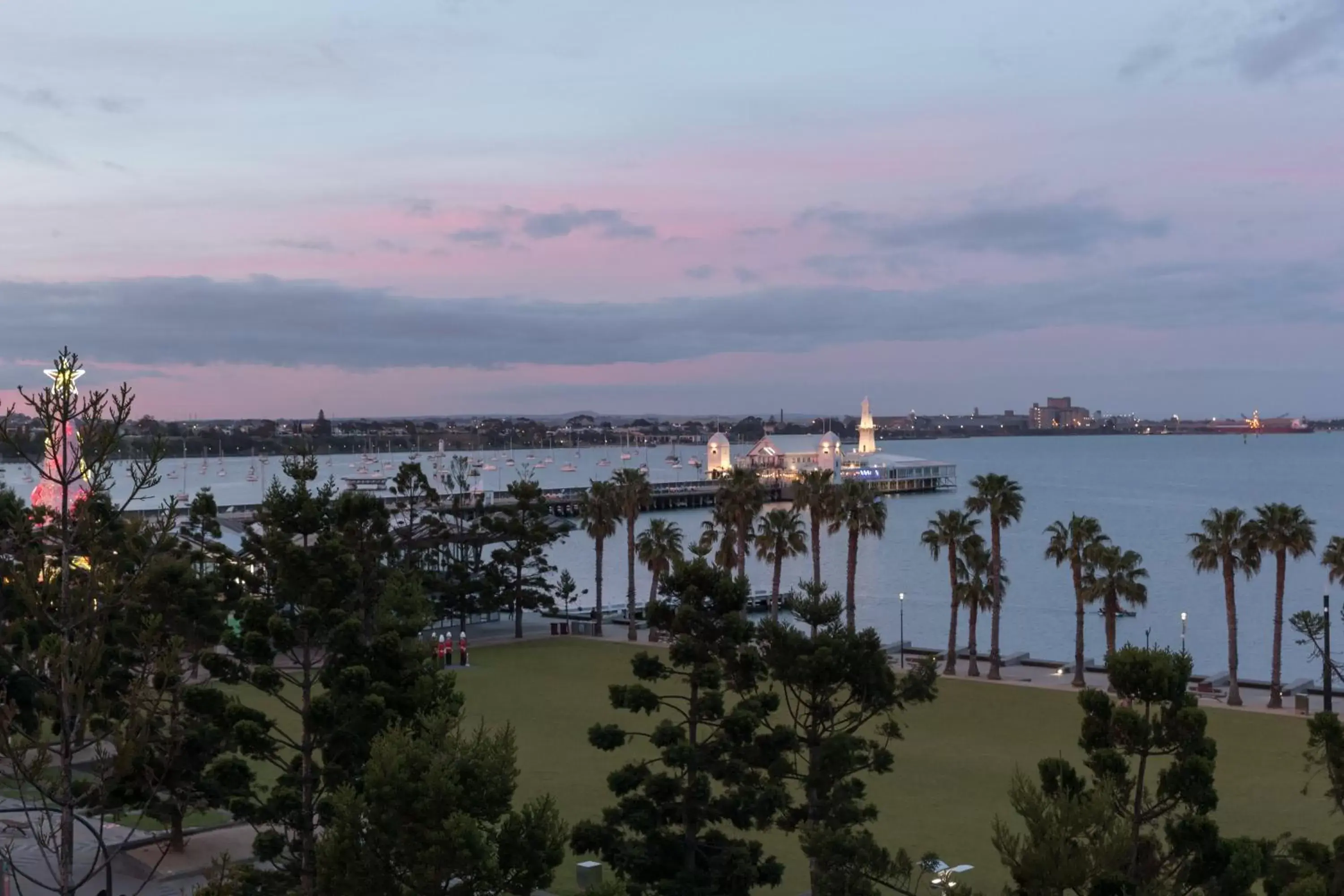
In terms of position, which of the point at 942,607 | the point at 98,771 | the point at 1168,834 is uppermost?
the point at 98,771

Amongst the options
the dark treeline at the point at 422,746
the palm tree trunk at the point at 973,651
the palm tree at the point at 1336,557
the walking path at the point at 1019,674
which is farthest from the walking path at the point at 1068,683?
the dark treeline at the point at 422,746

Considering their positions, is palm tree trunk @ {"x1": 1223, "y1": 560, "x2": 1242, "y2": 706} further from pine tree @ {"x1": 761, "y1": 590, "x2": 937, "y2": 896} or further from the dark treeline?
pine tree @ {"x1": 761, "y1": 590, "x2": 937, "y2": 896}

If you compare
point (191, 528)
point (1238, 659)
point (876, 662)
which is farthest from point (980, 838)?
point (1238, 659)

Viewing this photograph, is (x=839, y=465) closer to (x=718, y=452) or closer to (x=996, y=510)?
(x=718, y=452)

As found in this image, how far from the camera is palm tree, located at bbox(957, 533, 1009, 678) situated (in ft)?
127

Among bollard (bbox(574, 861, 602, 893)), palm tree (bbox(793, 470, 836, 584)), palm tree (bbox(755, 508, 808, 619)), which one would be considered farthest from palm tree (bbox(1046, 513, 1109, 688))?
bollard (bbox(574, 861, 602, 893))

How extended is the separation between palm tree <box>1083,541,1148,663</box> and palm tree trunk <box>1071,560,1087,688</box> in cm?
25

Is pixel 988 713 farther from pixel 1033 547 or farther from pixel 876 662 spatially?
pixel 1033 547

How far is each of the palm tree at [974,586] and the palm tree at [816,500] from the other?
5.26m

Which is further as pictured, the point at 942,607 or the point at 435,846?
the point at 942,607

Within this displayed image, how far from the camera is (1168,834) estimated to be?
43.1 ft

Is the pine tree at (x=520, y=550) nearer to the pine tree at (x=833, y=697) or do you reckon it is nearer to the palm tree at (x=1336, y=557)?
the palm tree at (x=1336, y=557)

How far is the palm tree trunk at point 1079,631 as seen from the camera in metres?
35.5

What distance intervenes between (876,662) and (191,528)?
29037 millimetres
